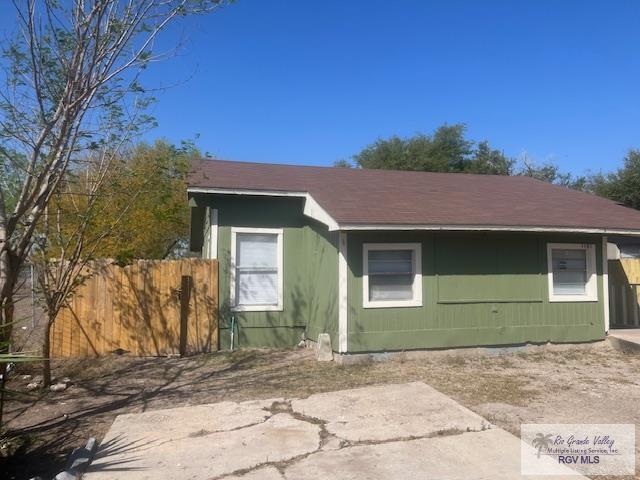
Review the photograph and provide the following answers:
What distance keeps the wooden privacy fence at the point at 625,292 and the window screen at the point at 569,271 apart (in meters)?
2.41

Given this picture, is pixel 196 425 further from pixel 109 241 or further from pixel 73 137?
pixel 109 241

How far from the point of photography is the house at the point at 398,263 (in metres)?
9.12

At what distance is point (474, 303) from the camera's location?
31.6 ft

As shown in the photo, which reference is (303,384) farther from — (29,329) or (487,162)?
(487,162)

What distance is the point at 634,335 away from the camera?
33.9 ft

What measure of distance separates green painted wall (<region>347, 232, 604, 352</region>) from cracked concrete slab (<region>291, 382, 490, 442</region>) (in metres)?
1.91

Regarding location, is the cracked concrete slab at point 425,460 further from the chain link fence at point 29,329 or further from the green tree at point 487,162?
the green tree at point 487,162

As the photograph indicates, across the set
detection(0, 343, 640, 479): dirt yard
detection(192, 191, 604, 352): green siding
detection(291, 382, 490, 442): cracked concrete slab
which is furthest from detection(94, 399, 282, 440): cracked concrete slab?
detection(192, 191, 604, 352): green siding

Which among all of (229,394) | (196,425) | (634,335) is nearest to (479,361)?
(634,335)

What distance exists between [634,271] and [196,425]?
35.9 feet

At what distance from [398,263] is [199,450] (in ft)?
17.8

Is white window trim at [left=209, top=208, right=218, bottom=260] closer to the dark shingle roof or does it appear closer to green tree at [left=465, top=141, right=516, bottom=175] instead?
the dark shingle roof

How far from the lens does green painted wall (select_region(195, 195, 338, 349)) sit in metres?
10.3

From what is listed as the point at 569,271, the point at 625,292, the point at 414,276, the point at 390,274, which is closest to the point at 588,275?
the point at 569,271
